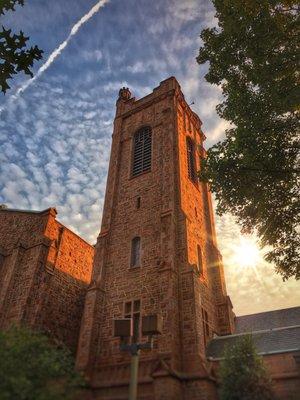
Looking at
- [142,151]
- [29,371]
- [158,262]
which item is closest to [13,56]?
[29,371]

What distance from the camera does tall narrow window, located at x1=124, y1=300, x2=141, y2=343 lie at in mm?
16797

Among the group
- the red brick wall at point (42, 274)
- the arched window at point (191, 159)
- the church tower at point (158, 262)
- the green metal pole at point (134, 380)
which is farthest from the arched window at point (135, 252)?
the green metal pole at point (134, 380)

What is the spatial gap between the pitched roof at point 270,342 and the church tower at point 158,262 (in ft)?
2.28

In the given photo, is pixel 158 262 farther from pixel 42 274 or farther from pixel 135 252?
pixel 42 274

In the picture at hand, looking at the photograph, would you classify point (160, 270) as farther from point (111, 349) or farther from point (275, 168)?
point (275, 168)

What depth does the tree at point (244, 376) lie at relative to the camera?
1134cm

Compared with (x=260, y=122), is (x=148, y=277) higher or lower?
lower

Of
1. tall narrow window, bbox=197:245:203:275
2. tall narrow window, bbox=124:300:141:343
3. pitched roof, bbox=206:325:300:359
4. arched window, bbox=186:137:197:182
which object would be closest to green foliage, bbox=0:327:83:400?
tall narrow window, bbox=124:300:141:343

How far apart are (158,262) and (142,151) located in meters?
9.88

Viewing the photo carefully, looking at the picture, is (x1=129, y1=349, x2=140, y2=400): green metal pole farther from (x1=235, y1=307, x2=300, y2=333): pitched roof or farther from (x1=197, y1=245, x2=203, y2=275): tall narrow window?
(x1=235, y1=307, x2=300, y2=333): pitched roof

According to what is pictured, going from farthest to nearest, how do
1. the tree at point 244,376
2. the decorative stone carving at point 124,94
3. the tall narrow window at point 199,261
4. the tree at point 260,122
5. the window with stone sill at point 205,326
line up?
1. the decorative stone carving at point 124,94
2. the tall narrow window at point 199,261
3. the window with stone sill at point 205,326
4. the tree at point 260,122
5. the tree at point 244,376

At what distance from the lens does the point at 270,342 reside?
1603 centimetres

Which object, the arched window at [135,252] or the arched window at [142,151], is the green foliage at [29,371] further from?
the arched window at [142,151]

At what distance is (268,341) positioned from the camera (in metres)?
16.2
